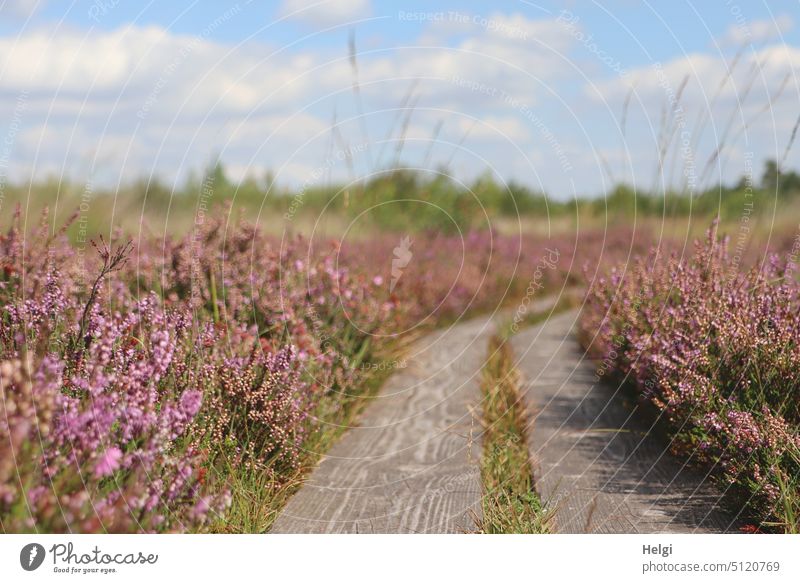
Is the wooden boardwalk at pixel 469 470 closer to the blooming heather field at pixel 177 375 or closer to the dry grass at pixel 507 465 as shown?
the dry grass at pixel 507 465

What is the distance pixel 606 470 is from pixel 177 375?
5.39ft

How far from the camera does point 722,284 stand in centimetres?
327

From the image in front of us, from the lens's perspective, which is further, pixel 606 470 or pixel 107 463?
pixel 606 470

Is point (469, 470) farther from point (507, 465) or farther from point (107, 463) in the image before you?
point (107, 463)

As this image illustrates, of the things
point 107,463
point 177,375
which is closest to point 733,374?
point 177,375

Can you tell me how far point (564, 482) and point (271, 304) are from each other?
175 cm

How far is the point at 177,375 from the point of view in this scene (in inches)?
99.7

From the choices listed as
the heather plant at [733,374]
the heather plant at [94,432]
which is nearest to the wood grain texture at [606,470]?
the heather plant at [733,374]

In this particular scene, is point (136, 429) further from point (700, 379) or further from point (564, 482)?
point (700, 379)
